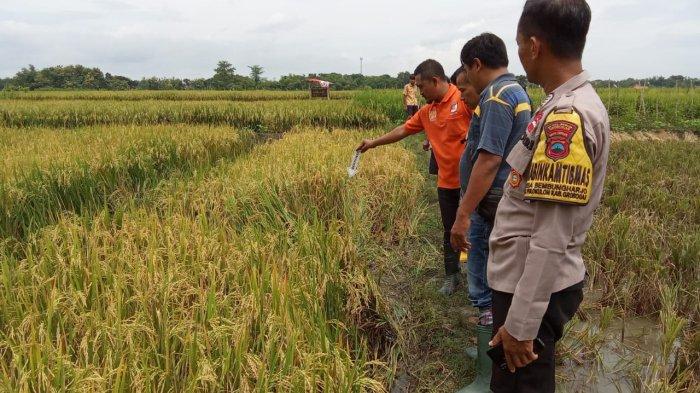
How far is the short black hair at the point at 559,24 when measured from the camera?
1.19 meters

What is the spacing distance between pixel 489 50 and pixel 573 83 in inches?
38.0

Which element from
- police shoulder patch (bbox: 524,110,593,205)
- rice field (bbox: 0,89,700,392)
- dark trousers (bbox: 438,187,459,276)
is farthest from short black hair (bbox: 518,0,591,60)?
dark trousers (bbox: 438,187,459,276)

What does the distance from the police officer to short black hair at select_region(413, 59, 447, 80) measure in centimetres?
167

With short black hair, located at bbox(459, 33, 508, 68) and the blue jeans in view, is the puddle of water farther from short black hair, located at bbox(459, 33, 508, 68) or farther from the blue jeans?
short black hair, located at bbox(459, 33, 508, 68)

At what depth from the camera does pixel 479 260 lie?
244 cm

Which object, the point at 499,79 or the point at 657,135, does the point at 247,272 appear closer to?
the point at 499,79

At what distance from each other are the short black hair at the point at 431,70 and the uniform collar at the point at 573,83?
182 centimetres

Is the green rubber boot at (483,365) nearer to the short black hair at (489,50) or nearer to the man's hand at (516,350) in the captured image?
the man's hand at (516,350)

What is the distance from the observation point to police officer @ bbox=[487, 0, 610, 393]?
3.73ft

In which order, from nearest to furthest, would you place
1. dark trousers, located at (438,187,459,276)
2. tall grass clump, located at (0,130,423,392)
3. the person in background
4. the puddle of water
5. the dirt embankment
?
tall grass clump, located at (0,130,423,392), the person in background, the puddle of water, dark trousers, located at (438,187,459,276), the dirt embankment

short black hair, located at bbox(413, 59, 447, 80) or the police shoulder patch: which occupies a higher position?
short black hair, located at bbox(413, 59, 447, 80)

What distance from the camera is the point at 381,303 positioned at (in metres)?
2.56

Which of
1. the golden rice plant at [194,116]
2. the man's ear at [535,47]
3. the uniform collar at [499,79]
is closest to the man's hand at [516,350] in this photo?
the man's ear at [535,47]

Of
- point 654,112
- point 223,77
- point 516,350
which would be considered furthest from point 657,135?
point 223,77
